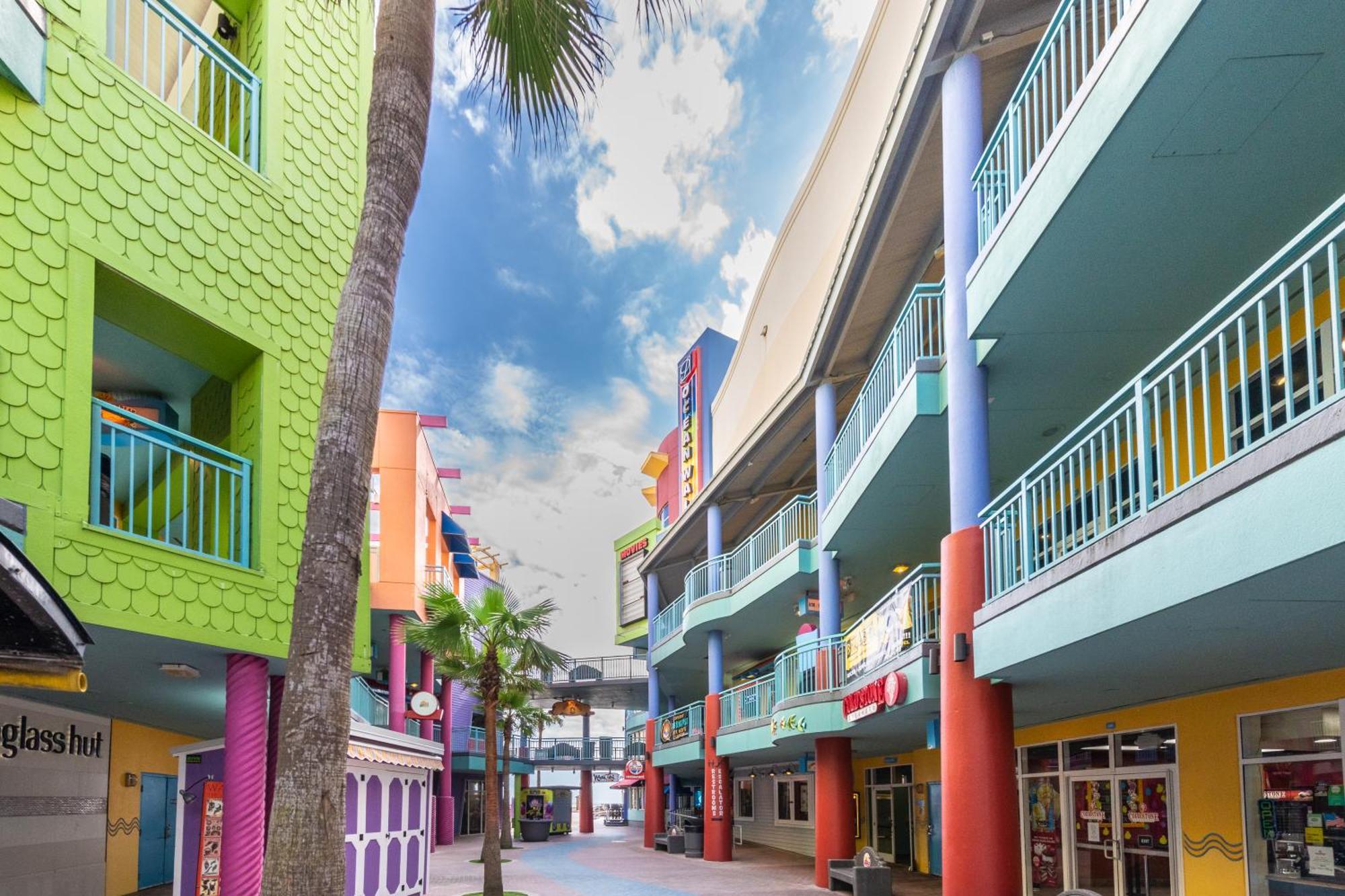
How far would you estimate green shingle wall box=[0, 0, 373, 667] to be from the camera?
9234 mm

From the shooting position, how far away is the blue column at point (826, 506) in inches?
859

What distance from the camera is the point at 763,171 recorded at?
143m

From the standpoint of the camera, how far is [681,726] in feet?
115

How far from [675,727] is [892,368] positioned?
71.0 ft

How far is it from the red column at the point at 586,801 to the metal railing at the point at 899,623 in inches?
1564

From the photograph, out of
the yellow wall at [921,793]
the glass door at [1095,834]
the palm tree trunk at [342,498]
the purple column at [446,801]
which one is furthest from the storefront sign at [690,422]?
the palm tree trunk at [342,498]

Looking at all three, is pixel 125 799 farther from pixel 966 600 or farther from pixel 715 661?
pixel 715 661

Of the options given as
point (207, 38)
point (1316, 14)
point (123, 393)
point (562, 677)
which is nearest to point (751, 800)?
point (562, 677)

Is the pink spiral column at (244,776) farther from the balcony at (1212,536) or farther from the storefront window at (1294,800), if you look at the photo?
the storefront window at (1294,800)

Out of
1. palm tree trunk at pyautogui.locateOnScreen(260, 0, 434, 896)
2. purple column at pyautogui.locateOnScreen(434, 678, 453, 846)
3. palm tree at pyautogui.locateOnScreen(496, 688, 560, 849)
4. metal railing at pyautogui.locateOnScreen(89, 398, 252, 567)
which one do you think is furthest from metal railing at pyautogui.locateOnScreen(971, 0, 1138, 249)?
purple column at pyautogui.locateOnScreen(434, 678, 453, 846)

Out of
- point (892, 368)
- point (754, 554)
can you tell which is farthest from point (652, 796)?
point (892, 368)

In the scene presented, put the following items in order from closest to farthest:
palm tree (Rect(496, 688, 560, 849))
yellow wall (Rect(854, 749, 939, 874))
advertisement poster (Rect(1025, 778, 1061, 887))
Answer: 1. advertisement poster (Rect(1025, 778, 1061, 887))
2. yellow wall (Rect(854, 749, 939, 874))
3. palm tree (Rect(496, 688, 560, 849))

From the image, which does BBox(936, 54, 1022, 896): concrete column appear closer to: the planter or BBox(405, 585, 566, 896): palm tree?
BBox(405, 585, 566, 896): palm tree

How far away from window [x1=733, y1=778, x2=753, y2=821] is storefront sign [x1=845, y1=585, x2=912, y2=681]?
21.5 meters
